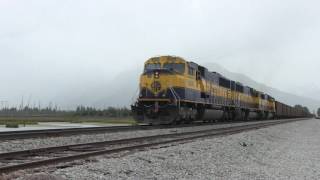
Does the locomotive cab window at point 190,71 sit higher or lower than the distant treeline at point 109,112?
higher

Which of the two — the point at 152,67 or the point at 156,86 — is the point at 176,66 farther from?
the point at 156,86

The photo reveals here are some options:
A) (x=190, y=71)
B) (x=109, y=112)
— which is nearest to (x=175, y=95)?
(x=190, y=71)

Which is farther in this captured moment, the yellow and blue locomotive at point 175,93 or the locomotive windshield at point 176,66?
the locomotive windshield at point 176,66

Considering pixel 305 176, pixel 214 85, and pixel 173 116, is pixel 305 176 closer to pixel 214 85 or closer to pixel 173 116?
pixel 173 116

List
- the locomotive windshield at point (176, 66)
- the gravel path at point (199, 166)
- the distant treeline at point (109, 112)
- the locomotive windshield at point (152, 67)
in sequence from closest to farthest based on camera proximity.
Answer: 1. the gravel path at point (199, 166)
2. the locomotive windshield at point (176, 66)
3. the locomotive windshield at point (152, 67)
4. the distant treeline at point (109, 112)

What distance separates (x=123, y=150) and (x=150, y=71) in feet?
45.9

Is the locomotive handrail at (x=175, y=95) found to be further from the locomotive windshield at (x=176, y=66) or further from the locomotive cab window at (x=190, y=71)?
the locomotive cab window at (x=190, y=71)

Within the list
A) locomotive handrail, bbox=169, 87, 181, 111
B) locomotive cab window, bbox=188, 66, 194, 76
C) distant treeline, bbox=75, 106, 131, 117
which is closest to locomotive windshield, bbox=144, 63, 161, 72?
locomotive cab window, bbox=188, 66, 194, 76

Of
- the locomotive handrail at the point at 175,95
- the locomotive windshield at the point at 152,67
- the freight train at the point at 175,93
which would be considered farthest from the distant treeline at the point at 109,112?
the locomotive handrail at the point at 175,95

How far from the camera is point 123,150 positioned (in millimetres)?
11008

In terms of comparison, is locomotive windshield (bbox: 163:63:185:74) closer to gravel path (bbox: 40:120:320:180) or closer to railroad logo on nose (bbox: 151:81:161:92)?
railroad logo on nose (bbox: 151:81:161:92)

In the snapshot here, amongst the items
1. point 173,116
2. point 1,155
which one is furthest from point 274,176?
point 173,116

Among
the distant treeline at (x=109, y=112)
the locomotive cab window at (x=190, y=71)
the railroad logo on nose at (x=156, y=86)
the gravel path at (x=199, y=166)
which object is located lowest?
the gravel path at (x=199, y=166)

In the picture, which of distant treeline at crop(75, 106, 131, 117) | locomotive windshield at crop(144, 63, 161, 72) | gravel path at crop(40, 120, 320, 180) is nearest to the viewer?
gravel path at crop(40, 120, 320, 180)
